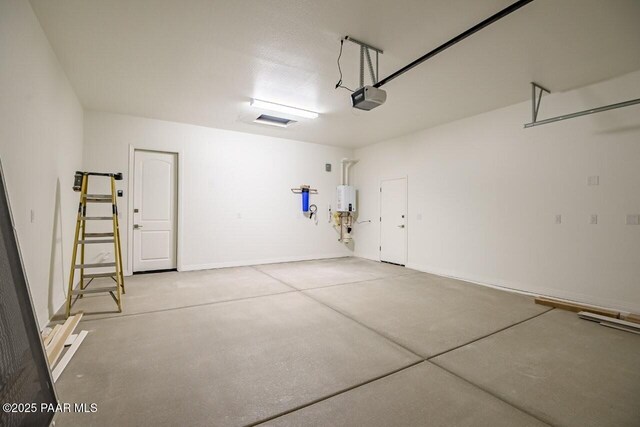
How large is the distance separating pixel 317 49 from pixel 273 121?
2816 millimetres

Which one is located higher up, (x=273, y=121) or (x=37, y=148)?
(x=273, y=121)

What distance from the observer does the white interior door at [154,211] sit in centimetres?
554

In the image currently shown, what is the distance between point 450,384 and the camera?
2.04 metres

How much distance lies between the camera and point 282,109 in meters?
4.81

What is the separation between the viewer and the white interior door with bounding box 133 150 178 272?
5535mm

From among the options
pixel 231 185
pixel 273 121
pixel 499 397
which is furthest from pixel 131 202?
pixel 499 397

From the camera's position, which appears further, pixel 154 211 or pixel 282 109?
pixel 154 211

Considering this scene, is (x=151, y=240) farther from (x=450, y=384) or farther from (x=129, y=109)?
(x=450, y=384)

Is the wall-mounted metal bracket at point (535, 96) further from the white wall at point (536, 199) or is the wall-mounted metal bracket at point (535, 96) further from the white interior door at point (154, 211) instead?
the white interior door at point (154, 211)

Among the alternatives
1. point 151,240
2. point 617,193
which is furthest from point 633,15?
point 151,240

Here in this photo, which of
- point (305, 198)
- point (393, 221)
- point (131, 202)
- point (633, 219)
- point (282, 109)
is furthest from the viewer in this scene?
point (305, 198)

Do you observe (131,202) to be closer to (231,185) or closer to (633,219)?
(231,185)

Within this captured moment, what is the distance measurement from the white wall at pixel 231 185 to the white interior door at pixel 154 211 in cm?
20

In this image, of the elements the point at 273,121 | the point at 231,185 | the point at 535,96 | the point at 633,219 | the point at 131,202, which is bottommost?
the point at 633,219
